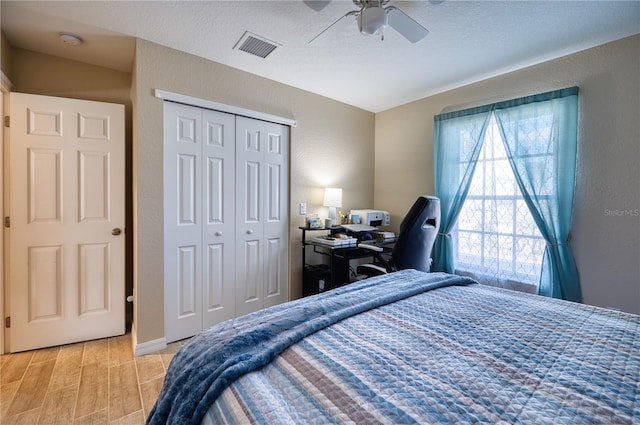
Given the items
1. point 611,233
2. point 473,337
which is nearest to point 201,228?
point 473,337

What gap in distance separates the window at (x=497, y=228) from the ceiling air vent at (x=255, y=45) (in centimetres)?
216

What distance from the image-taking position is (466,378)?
0.73 m

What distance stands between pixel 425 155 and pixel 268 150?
1.79 metres

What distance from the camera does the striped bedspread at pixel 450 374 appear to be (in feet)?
2.01

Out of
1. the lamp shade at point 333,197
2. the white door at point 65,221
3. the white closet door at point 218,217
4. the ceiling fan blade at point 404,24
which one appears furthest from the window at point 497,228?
the white door at point 65,221

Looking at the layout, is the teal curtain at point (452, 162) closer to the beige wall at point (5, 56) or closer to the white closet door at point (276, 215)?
the white closet door at point (276, 215)

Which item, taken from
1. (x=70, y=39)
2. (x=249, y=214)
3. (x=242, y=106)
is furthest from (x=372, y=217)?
(x=70, y=39)

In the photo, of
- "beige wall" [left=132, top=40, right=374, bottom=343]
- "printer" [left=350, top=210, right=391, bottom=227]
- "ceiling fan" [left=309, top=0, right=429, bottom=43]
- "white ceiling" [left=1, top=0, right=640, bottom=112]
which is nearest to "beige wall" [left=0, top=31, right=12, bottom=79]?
"white ceiling" [left=1, top=0, right=640, bottom=112]

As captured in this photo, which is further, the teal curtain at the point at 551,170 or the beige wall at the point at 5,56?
the teal curtain at the point at 551,170

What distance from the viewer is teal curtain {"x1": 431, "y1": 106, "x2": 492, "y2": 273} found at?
9.23 ft

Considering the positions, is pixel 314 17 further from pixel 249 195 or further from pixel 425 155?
pixel 425 155

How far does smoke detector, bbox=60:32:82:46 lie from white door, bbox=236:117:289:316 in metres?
1.25

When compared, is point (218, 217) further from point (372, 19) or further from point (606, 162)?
point (606, 162)

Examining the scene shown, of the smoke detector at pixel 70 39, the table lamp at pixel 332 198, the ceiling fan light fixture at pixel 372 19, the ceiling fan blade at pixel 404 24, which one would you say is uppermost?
the smoke detector at pixel 70 39
